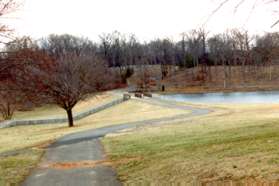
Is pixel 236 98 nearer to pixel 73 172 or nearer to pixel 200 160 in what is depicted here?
pixel 73 172

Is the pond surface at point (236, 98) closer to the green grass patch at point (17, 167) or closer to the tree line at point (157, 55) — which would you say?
the tree line at point (157, 55)

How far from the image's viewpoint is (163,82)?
86.7 meters

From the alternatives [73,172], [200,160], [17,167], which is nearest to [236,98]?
[17,167]

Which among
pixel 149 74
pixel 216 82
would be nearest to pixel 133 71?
pixel 149 74

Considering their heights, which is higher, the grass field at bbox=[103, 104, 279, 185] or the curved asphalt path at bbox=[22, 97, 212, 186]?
the grass field at bbox=[103, 104, 279, 185]

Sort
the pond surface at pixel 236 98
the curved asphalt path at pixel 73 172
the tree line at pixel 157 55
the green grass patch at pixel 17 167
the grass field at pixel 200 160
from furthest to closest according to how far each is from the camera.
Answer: the tree line at pixel 157 55, the pond surface at pixel 236 98, the green grass patch at pixel 17 167, the curved asphalt path at pixel 73 172, the grass field at pixel 200 160

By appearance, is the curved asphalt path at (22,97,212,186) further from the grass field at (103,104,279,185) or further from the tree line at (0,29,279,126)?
the tree line at (0,29,279,126)

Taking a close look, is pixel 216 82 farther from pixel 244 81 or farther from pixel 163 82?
pixel 163 82

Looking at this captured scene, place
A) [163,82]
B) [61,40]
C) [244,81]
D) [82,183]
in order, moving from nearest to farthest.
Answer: [82,183], [244,81], [163,82], [61,40]

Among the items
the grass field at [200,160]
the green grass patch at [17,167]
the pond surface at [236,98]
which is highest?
the grass field at [200,160]

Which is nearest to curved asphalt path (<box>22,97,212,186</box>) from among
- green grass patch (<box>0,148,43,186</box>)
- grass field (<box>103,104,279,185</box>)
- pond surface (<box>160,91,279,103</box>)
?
green grass patch (<box>0,148,43,186</box>)

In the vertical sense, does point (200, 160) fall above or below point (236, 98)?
above

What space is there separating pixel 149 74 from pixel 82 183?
8172cm

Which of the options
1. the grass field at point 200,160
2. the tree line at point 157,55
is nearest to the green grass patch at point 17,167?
the grass field at point 200,160
